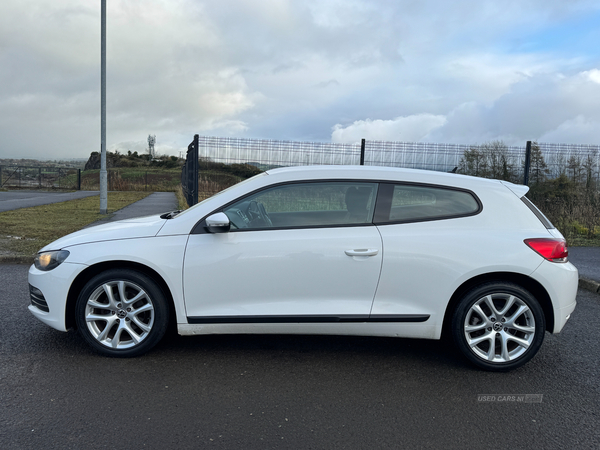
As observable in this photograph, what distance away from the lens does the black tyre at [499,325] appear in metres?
3.84

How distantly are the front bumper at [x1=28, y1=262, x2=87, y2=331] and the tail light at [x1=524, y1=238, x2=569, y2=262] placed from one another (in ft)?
11.4

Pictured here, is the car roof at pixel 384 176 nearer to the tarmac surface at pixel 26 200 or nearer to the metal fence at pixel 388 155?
the metal fence at pixel 388 155

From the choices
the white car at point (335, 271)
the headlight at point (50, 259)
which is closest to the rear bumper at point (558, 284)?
the white car at point (335, 271)

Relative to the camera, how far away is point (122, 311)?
12.8 feet

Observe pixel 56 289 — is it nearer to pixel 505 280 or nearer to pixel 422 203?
pixel 422 203

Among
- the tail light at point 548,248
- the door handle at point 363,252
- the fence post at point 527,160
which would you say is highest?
the fence post at point 527,160

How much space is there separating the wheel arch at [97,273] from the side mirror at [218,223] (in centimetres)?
58

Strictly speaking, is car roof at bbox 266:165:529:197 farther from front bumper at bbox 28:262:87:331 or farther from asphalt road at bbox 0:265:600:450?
front bumper at bbox 28:262:87:331

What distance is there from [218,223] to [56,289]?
1.42 m

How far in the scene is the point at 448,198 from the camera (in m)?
4.03

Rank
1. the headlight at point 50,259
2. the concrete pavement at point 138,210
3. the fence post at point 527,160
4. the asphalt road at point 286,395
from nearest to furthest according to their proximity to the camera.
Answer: the asphalt road at point 286,395 → the headlight at point 50,259 → the fence post at point 527,160 → the concrete pavement at point 138,210

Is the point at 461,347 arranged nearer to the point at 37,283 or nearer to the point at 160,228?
the point at 160,228

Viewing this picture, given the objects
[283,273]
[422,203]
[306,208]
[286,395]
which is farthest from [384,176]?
[286,395]

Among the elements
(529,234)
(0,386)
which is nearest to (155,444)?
(0,386)
